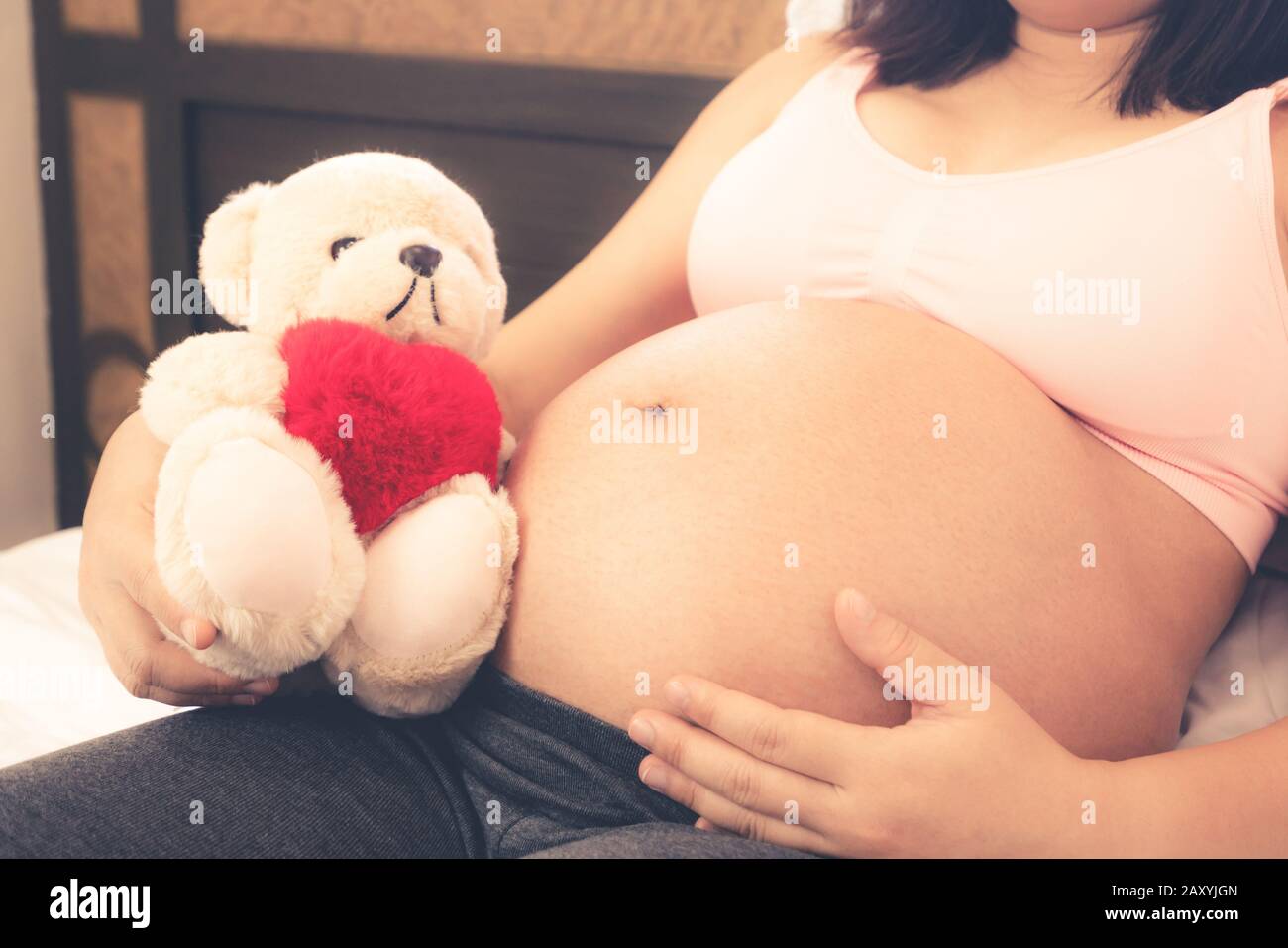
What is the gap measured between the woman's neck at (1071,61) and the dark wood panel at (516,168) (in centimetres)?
74

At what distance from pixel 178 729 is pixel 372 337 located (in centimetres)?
29

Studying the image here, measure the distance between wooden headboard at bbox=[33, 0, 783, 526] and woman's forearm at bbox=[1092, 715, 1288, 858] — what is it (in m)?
1.16

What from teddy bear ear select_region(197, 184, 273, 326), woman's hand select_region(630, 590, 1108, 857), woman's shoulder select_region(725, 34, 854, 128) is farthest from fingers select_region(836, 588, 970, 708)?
woman's shoulder select_region(725, 34, 854, 128)

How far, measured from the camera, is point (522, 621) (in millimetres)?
658

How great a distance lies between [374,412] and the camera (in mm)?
609

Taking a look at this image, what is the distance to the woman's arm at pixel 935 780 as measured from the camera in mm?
553

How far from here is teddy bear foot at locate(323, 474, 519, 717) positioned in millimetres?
603

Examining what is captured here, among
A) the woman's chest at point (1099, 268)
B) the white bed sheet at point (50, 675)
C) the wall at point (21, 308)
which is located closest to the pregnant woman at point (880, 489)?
the woman's chest at point (1099, 268)

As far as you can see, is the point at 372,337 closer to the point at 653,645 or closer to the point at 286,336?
the point at 286,336
